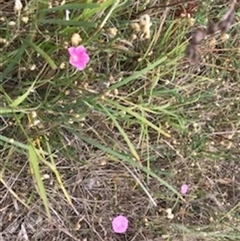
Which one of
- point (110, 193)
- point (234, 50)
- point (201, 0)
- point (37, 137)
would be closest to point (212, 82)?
point (234, 50)

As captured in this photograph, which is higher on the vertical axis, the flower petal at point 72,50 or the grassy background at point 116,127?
the flower petal at point 72,50

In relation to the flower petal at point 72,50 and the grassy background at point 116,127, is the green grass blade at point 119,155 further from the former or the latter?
the flower petal at point 72,50

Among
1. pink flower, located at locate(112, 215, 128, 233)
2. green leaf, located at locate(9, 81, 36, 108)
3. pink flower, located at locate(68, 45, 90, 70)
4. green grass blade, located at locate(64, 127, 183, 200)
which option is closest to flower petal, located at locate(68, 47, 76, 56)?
pink flower, located at locate(68, 45, 90, 70)

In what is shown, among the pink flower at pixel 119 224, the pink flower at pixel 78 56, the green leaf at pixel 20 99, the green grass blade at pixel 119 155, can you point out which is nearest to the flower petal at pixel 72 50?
the pink flower at pixel 78 56

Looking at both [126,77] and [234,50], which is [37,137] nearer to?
[126,77]

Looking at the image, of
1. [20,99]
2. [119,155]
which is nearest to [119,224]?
[119,155]

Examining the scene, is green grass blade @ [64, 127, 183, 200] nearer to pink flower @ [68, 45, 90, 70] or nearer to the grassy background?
the grassy background

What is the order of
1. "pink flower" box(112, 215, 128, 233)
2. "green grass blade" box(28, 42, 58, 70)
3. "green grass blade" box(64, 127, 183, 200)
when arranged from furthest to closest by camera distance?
→ 1. "pink flower" box(112, 215, 128, 233)
2. "green grass blade" box(64, 127, 183, 200)
3. "green grass blade" box(28, 42, 58, 70)
